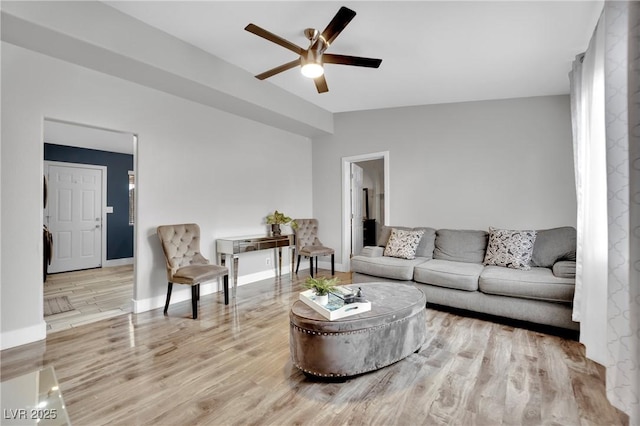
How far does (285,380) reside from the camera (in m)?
2.06

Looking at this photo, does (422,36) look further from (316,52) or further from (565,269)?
(565,269)

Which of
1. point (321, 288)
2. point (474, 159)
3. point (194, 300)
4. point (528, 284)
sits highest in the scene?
point (474, 159)

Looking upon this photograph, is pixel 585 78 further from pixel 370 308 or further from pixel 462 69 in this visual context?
A: pixel 370 308

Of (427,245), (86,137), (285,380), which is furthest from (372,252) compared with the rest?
(86,137)

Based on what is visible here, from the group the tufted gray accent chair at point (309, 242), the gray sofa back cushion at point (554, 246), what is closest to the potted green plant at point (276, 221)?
the tufted gray accent chair at point (309, 242)

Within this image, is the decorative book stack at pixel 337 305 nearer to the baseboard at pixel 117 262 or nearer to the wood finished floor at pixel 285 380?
the wood finished floor at pixel 285 380

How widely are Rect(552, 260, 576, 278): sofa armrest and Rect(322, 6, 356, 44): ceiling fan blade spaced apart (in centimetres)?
298

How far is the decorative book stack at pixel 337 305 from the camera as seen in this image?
2041mm

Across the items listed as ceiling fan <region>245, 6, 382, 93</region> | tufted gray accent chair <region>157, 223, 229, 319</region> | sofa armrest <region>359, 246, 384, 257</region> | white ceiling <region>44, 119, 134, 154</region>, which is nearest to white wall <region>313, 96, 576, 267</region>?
sofa armrest <region>359, 246, 384, 257</region>

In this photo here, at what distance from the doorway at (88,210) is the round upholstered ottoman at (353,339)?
3265 millimetres

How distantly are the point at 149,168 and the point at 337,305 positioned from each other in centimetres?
283

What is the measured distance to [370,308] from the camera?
86.2 inches

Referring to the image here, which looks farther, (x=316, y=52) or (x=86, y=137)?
(x=86, y=137)

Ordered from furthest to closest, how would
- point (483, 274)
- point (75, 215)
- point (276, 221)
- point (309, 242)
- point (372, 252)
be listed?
point (75, 215) < point (309, 242) < point (276, 221) < point (372, 252) < point (483, 274)
